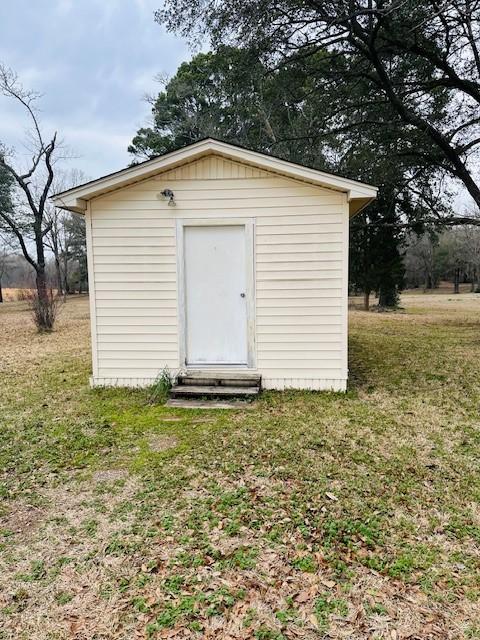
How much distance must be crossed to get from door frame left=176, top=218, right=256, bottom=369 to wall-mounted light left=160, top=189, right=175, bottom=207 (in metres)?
0.22

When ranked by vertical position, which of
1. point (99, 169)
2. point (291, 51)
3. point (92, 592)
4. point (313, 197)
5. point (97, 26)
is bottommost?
point (92, 592)

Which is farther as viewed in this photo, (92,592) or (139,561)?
(139,561)

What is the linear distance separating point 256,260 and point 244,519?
3.33 meters

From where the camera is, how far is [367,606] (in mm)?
1989

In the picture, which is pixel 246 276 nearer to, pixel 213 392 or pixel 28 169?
pixel 213 392

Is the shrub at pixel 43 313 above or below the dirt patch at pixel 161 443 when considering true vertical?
above

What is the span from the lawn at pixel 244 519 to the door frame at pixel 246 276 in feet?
2.37

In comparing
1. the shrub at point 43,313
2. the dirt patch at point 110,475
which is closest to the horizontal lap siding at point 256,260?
the dirt patch at point 110,475

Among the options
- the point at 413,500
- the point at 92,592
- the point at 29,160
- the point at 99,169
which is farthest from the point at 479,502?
the point at 99,169

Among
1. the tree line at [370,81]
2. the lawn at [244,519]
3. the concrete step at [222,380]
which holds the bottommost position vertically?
the lawn at [244,519]

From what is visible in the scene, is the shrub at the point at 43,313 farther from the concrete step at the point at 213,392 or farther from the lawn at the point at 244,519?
the concrete step at the point at 213,392

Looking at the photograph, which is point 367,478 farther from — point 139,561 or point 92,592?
point 92,592

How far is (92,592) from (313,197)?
4.50m

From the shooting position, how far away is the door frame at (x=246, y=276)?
5293 millimetres
